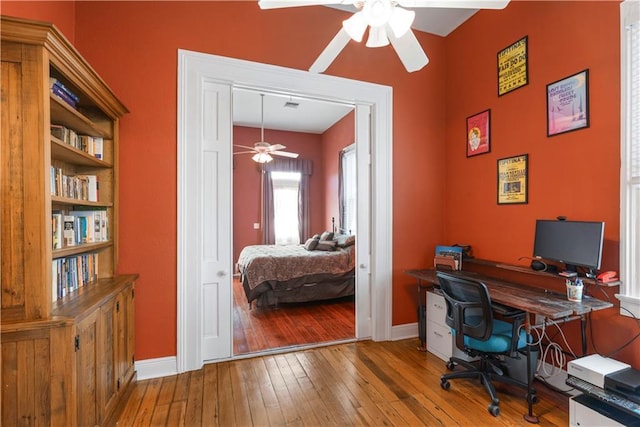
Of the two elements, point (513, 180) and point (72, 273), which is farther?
point (513, 180)

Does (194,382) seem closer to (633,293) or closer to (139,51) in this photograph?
(139,51)

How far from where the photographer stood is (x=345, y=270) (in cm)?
416

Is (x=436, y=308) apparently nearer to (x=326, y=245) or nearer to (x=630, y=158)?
(x=630, y=158)

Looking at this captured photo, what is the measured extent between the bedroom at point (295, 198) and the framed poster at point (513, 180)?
1.99 metres

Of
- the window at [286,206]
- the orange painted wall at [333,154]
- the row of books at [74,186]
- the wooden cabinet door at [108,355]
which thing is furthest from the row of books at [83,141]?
the window at [286,206]

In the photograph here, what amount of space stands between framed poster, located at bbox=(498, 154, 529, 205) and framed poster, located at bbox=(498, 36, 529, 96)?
2.08 feet

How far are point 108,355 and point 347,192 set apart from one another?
15.4ft

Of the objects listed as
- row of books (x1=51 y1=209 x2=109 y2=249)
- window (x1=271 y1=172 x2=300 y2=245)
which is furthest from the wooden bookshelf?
window (x1=271 y1=172 x2=300 y2=245)

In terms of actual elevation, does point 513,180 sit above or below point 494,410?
above

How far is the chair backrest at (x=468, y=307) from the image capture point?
1.96 meters

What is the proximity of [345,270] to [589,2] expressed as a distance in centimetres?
343

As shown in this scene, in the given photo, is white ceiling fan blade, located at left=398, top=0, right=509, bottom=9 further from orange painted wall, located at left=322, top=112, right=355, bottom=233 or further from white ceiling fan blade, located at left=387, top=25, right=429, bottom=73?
orange painted wall, located at left=322, top=112, right=355, bottom=233

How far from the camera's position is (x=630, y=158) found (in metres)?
1.85

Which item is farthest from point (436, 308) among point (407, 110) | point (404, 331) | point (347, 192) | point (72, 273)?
point (347, 192)
